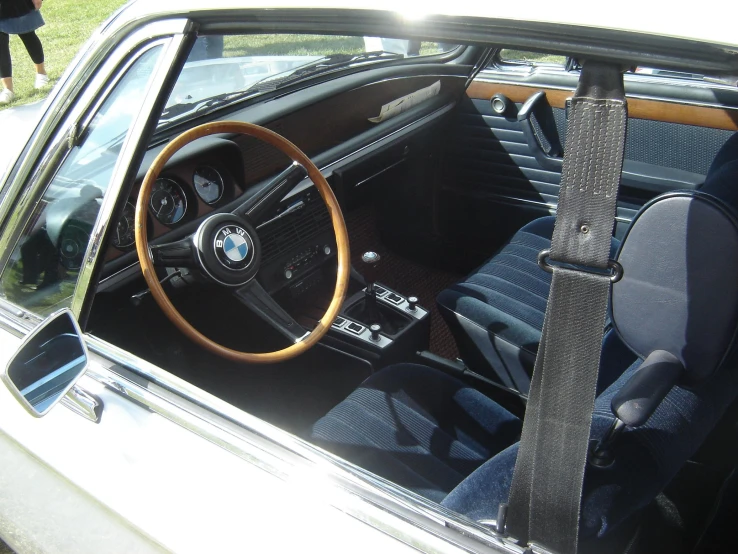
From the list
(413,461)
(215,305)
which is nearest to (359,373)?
(215,305)

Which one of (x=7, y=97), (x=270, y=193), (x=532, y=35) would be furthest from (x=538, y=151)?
(x=7, y=97)

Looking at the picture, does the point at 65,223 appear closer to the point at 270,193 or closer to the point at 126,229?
the point at 126,229

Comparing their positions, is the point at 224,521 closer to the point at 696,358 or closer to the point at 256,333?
the point at 696,358

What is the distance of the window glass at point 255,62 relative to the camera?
223 centimetres

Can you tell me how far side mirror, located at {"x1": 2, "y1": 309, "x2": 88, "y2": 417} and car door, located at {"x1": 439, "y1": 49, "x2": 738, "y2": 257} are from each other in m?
1.76

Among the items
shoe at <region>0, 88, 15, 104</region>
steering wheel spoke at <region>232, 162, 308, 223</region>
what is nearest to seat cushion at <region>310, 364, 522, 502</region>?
steering wheel spoke at <region>232, 162, 308, 223</region>

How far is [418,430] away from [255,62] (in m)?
1.54

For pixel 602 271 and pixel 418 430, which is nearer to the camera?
pixel 602 271

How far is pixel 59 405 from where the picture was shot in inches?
55.3

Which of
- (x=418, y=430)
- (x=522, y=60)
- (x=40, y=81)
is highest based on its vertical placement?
(x=40, y=81)

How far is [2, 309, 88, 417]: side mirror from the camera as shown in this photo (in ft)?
4.18

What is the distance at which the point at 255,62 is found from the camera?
2.59m

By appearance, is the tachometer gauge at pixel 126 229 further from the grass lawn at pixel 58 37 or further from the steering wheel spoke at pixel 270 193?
the grass lawn at pixel 58 37

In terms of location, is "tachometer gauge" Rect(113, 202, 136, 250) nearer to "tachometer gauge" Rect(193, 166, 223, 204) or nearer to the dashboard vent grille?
"tachometer gauge" Rect(193, 166, 223, 204)
